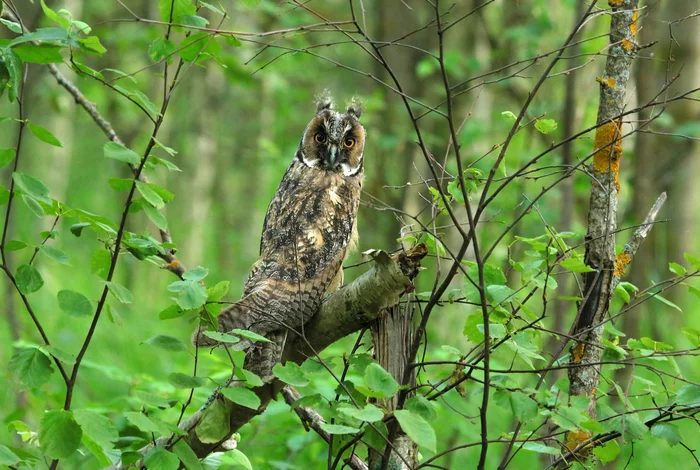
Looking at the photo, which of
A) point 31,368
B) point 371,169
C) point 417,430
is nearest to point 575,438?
point 417,430

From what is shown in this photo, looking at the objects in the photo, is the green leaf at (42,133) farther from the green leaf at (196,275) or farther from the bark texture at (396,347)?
the bark texture at (396,347)

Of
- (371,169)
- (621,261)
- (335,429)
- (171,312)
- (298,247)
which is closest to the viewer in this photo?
(335,429)

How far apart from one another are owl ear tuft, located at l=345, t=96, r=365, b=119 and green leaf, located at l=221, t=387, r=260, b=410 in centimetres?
248

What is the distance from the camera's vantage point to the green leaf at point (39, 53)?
175 cm

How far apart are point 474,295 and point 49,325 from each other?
6586 millimetres

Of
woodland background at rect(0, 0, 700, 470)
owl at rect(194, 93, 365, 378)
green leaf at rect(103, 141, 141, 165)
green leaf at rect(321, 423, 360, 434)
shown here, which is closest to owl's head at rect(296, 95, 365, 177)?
owl at rect(194, 93, 365, 378)

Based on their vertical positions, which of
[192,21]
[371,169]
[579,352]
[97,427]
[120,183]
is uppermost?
[371,169]

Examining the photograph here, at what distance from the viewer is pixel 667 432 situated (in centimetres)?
191

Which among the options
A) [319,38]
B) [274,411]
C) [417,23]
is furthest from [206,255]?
[274,411]

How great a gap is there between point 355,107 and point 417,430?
2776mm

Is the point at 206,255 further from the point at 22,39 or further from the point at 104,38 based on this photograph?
the point at 22,39

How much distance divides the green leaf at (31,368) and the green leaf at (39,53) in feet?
2.29

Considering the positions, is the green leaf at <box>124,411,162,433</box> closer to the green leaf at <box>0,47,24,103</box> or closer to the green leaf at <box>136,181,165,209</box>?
the green leaf at <box>136,181,165,209</box>

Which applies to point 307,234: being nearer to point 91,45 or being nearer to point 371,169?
point 91,45
